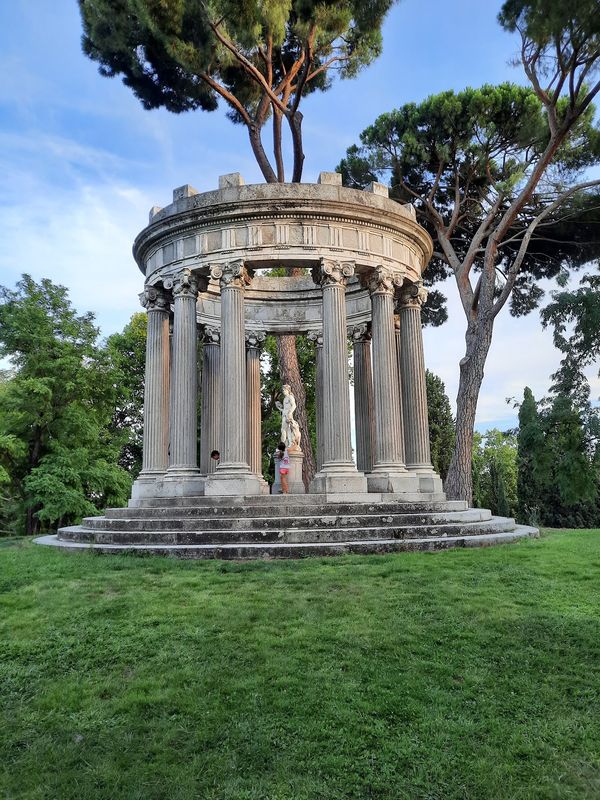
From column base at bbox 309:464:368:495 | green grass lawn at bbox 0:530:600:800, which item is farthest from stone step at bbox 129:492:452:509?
green grass lawn at bbox 0:530:600:800

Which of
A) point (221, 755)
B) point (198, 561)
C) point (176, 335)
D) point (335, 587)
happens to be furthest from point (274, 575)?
point (176, 335)

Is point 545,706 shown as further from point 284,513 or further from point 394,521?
point 284,513

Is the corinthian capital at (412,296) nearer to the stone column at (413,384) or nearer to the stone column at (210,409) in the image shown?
the stone column at (413,384)

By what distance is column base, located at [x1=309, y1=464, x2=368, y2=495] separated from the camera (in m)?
15.1

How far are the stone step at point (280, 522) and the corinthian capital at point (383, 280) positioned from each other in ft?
22.8

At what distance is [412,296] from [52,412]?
14696 mm

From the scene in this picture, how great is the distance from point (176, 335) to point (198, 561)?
7993mm

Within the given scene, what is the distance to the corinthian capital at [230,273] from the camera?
16.2 meters

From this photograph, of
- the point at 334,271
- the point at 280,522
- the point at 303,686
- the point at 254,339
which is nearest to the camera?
the point at 303,686

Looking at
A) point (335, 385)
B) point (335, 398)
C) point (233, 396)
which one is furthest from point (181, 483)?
point (335, 385)

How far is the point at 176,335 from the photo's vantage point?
1684cm

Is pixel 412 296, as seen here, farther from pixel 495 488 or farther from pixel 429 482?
pixel 495 488

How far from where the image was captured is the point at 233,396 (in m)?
15.5

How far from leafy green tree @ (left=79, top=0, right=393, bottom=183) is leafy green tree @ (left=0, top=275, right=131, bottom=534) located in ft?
31.9
